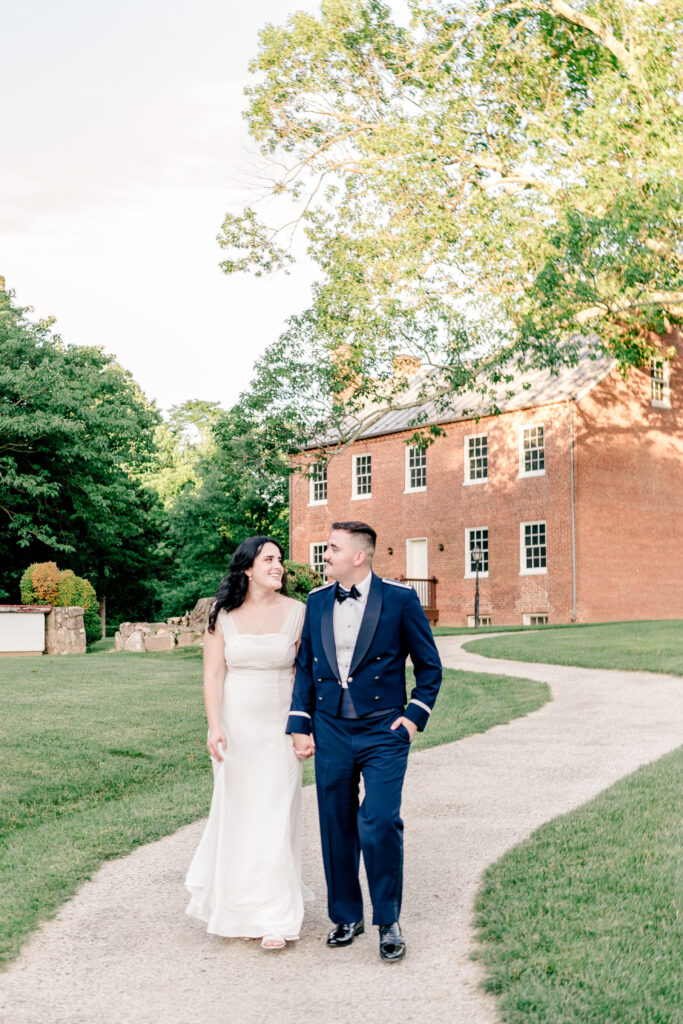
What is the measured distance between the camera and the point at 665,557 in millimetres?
33375

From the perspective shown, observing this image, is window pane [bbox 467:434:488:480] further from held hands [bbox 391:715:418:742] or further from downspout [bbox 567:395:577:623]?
held hands [bbox 391:715:418:742]

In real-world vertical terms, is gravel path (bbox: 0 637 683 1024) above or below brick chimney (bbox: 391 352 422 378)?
below

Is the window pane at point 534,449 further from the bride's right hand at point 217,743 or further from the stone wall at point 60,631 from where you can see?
the bride's right hand at point 217,743

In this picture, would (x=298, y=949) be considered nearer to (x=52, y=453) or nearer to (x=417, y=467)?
(x=52, y=453)

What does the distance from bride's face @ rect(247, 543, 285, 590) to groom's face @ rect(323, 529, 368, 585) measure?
40 centimetres

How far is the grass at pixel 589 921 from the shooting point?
3980 millimetres

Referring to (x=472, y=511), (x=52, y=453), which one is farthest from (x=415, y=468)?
(x=52, y=453)

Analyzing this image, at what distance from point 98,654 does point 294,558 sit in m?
18.9

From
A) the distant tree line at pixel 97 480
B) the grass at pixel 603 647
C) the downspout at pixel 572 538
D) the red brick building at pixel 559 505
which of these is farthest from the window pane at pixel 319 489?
the grass at pixel 603 647

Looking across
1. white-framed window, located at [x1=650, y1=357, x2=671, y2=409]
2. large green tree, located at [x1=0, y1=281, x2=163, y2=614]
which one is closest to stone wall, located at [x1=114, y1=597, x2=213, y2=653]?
large green tree, located at [x1=0, y1=281, x2=163, y2=614]

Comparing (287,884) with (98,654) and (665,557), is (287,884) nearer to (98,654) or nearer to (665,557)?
(98,654)

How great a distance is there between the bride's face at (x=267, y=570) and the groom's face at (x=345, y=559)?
403mm

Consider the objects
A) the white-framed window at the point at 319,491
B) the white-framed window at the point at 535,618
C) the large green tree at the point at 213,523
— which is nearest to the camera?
the white-framed window at the point at 535,618

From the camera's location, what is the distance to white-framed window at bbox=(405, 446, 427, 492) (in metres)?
36.9
